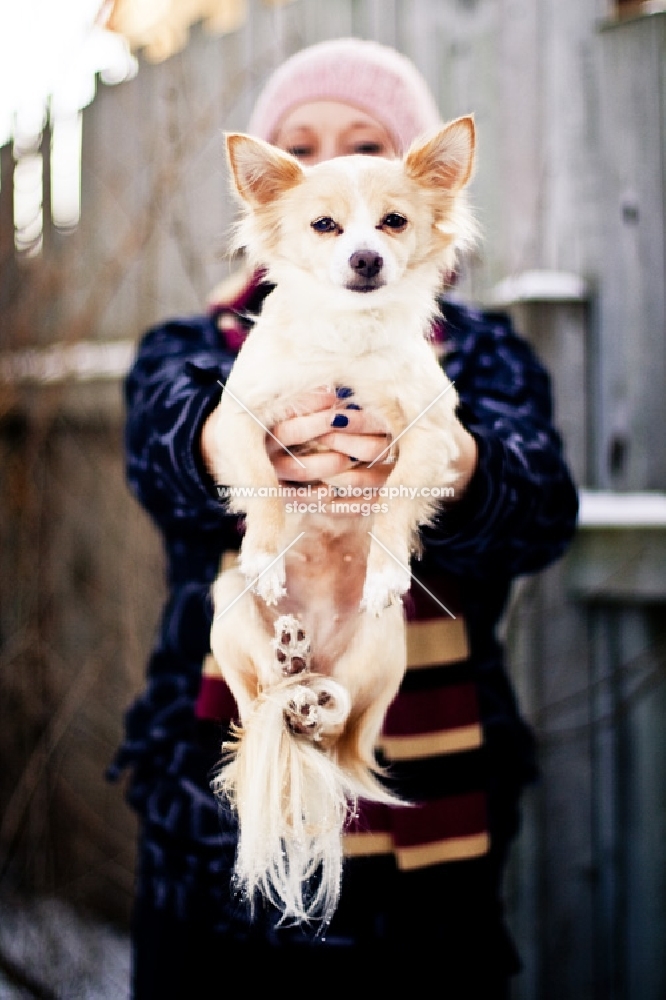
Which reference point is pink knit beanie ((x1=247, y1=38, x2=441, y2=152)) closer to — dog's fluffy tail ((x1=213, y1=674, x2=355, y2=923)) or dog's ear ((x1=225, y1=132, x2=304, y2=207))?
dog's ear ((x1=225, y1=132, x2=304, y2=207))

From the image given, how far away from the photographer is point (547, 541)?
116 cm

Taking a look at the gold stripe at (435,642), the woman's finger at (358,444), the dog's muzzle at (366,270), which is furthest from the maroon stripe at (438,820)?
the dog's muzzle at (366,270)

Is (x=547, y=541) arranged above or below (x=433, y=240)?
below

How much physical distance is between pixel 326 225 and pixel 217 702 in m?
0.44

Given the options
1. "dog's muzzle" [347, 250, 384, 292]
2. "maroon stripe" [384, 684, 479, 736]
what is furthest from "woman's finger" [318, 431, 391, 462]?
"maroon stripe" [384, 684, 479, 736]

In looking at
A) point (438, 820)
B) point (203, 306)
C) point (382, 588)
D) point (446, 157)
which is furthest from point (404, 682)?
point (203, 306)

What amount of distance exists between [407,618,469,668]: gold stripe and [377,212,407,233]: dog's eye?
0.41m

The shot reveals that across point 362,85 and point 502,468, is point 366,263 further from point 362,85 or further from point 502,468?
point 502,468

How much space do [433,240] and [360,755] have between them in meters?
0.42

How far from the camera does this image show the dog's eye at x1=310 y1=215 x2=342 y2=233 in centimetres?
58

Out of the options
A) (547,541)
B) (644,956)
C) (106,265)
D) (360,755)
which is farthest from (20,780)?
(360,755)

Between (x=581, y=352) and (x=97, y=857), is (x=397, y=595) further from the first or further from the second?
(x=97, y=857)

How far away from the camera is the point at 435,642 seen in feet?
2.88

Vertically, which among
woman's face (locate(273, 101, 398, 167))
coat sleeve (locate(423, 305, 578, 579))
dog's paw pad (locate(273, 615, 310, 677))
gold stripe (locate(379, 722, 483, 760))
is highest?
woman's face (locate(273, 101, 398, 167))
